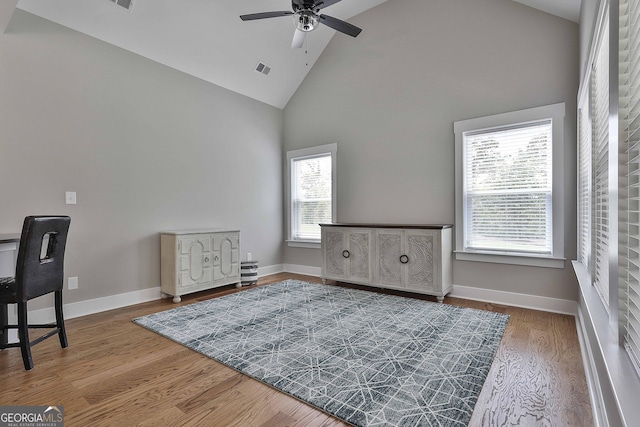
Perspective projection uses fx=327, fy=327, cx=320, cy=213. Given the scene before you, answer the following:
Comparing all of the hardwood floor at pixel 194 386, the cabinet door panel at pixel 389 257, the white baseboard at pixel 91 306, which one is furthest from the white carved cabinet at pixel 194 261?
the cabinet door panel at pixel 389 257

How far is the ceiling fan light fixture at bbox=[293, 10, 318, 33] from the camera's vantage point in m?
2.87

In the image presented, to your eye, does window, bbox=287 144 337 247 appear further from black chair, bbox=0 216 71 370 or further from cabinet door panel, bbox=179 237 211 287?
black chair, bbox=0 216 71 370

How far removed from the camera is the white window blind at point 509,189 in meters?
3.37

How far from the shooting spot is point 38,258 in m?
2.25

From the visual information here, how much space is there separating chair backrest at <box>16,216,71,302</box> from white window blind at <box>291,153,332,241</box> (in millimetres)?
3377

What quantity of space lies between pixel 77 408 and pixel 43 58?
319 centimetres

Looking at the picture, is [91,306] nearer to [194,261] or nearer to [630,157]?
[194,261]

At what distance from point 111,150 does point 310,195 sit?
111 inches

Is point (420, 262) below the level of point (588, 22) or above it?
below

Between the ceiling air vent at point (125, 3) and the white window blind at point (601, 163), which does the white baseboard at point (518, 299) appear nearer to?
the white window blind at point (601, 163)

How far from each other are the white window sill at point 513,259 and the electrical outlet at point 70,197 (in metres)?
4.20

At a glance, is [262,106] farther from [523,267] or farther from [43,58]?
[523,267]

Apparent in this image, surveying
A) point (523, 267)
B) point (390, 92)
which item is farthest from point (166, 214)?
point (523, 267)
